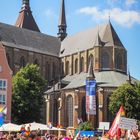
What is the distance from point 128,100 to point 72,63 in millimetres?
24938

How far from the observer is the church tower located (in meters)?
96.9

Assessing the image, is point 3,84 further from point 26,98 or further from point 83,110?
point 83,110

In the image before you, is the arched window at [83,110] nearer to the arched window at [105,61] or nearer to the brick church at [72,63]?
the brick church at [72,63]

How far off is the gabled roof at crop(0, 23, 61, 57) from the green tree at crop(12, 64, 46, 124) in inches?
611

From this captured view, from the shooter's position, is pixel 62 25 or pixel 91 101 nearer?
pixel 91 101

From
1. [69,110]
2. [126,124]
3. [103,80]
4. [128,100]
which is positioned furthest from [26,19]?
[126,124]

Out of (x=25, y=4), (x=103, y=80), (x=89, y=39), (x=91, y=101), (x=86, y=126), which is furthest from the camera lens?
(x=25, y=4)

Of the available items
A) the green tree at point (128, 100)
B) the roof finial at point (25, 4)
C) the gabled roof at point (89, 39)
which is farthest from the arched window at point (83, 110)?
the roof finial at point (25, 4)

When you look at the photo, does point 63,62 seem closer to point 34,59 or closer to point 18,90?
point 34,59

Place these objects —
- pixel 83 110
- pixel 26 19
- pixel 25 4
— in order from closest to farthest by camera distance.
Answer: pixel 83 110, pixel 26 19, pixel 25 4

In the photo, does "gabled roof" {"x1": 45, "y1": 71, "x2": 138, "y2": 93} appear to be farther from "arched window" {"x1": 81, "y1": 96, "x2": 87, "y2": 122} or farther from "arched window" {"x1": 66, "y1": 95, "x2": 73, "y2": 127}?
"arched window" {"x1": 81, "y1": 96, "x2": 87, "y2": 122}

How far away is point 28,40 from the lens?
8338 cm

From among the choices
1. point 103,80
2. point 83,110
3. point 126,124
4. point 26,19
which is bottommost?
point 126,124

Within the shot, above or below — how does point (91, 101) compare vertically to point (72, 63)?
below
